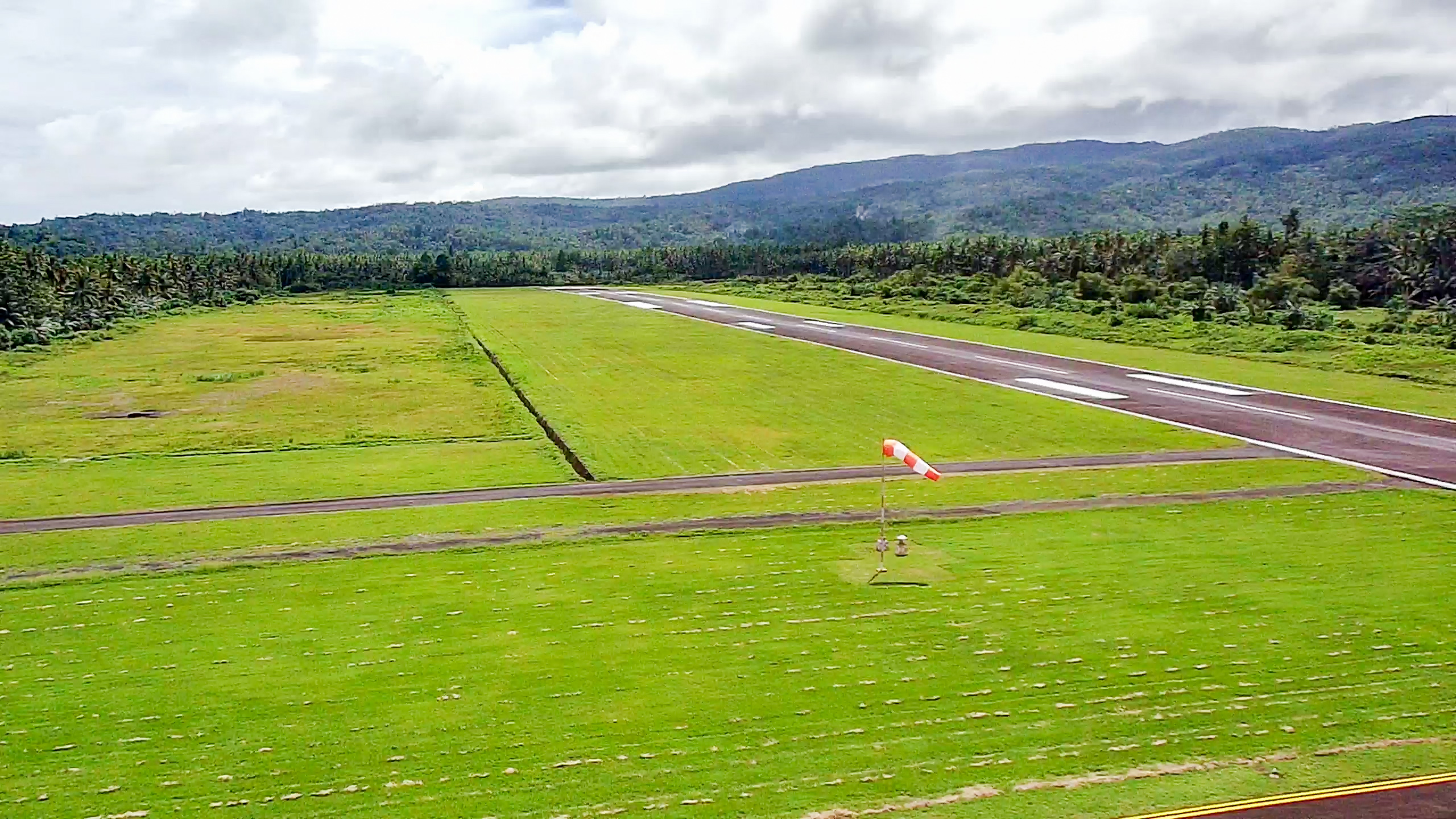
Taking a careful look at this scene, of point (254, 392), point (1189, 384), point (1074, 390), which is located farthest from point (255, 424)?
point (1189, 384)

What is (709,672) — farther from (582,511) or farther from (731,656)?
(582,511)

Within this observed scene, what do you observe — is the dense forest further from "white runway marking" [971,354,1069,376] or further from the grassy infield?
the grassy infield

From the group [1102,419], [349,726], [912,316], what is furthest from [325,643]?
[912,316]

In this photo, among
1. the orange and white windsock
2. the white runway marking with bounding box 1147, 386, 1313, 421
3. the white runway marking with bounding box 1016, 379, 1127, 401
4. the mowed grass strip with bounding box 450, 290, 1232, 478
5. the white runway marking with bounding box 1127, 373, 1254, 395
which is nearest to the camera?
the orange and white windsock

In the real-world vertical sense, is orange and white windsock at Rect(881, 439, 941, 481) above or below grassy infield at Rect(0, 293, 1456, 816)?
above

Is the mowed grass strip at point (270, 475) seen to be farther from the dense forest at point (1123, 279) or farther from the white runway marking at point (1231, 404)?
the dense forest at point (1123, 279)

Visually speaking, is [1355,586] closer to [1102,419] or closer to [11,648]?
[1102,419]

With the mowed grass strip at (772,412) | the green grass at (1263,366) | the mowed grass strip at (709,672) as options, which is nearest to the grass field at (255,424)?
the mowed grass strip at (772,412)

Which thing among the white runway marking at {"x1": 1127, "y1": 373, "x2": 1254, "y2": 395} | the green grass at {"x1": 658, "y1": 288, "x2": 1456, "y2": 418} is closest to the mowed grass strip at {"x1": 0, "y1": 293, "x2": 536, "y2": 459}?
the white runway marking at {"x1": 1127, "y1": 373, "x2": 1254, "y2": 395}
